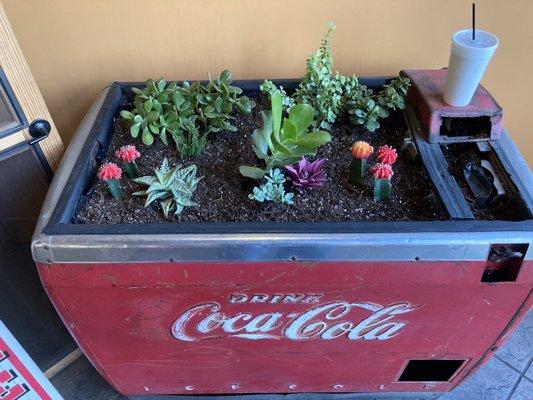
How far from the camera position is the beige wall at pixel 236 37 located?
96 centimetres

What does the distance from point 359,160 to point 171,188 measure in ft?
1.08

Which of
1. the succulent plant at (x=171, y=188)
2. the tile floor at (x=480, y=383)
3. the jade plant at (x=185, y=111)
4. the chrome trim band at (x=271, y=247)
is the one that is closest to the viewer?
the chrome trim band at (x=271, y=247)

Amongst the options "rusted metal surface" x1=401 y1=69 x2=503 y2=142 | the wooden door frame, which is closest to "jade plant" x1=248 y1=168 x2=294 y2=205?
"rusted metal surface" x1=401 y1=69 x2=503 y2=142

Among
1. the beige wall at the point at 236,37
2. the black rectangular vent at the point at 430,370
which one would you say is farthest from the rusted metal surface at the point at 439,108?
the black rectangular vent at the point at 430,370

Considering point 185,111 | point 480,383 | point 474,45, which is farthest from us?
point 480,383

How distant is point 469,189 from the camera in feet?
2.68

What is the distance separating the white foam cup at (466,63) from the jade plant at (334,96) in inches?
4.4

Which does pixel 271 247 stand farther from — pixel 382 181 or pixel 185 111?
pixel 185 111

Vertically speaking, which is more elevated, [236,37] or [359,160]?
[236,37]

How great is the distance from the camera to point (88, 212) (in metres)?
0.79

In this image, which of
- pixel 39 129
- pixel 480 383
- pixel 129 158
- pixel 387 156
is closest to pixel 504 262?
pixel 387 156

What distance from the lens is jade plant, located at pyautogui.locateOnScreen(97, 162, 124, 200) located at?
790 mm

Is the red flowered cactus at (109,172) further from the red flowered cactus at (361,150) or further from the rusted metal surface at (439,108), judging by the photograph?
the rusted metal surface at (439,108)

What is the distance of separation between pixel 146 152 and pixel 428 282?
0.56 meters
